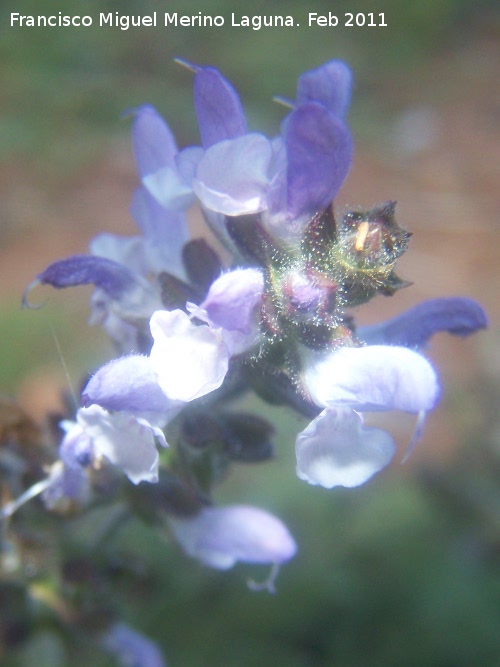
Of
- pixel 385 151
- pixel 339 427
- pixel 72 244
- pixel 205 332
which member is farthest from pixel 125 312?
pixel 385 151

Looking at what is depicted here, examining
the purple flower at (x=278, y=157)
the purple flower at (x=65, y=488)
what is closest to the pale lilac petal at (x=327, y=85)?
the purple flower at (x=278, y=157)

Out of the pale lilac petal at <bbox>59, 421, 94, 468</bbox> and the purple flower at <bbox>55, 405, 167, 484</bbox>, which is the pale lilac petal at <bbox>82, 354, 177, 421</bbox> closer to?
the purple flower at <bbox>55, 405, 167, 484</bbox>

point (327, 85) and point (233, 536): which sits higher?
point (327, 85)

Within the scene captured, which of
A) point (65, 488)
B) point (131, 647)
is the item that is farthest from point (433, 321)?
point (131, 647)

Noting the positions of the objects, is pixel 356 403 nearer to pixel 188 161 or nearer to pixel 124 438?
pixel 124 438

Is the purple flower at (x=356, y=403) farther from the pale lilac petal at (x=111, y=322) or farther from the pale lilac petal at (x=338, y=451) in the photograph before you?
the pale lilac petal at (x=111, y=322)

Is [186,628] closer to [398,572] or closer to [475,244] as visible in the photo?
[398,572]

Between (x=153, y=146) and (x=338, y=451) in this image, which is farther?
(x=153, y=146)
